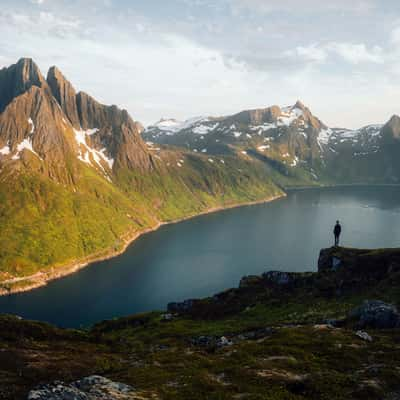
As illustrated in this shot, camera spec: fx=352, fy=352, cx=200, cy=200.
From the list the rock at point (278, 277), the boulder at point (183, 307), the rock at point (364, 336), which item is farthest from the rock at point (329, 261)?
the rock at point (364, 336)

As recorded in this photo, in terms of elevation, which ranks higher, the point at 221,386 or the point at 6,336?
the point at 221,386

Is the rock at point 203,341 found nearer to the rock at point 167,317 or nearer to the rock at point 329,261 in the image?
the rock at point 167,317

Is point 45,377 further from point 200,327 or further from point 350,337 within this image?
point 200,327

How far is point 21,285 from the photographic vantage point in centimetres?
17762

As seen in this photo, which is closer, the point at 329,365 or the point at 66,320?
the point at 329,365

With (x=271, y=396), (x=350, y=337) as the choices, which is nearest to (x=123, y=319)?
(x=350, y=337)

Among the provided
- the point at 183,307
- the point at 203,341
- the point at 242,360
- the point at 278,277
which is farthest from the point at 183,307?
the point at 242,360

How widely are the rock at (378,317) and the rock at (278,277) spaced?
2692 centimetres

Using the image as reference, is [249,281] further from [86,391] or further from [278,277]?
[86,391]

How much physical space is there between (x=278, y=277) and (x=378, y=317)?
32268 mm

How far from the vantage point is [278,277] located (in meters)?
73.3

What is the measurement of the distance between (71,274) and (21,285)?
27.5 meters

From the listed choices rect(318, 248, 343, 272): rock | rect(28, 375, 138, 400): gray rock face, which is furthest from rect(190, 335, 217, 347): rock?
rect(318, 248, 343, 272): rock

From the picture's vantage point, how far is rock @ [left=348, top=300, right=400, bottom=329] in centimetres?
4088
